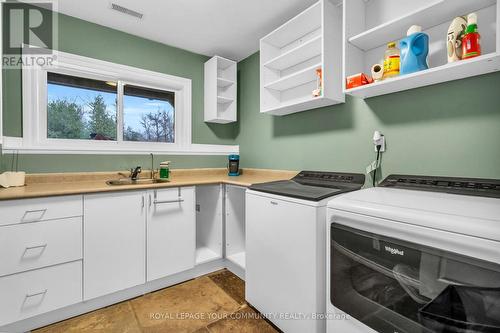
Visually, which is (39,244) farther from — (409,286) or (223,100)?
(223,100)

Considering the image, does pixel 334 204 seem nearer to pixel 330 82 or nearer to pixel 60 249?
pixel 330 82

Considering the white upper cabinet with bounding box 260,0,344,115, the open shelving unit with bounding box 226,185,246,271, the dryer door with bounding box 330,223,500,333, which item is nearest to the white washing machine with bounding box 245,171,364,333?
the dryer door with bounding box 330,223,500,333

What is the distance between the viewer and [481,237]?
70 cm

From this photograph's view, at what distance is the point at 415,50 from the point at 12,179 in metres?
2.90

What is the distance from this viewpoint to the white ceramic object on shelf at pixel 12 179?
1674 millimetres

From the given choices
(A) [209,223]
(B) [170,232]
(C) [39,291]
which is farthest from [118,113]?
(C) [39,291]

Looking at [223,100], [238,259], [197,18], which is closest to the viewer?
[197,18]

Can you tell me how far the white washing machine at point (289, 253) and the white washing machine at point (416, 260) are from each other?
8 cm

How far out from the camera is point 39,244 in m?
1.46

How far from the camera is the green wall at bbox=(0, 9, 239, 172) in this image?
189 centimetres

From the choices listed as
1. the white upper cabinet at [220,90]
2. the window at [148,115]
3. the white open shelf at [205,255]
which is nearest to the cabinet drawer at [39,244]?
the white open shelf at [205,255]

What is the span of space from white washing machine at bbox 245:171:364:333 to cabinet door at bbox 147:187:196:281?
0.67 metres

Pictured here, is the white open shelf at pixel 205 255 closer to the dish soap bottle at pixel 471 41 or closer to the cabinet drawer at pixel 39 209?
the cabinet drawer at pixel 39 209

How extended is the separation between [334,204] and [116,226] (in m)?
1.60
